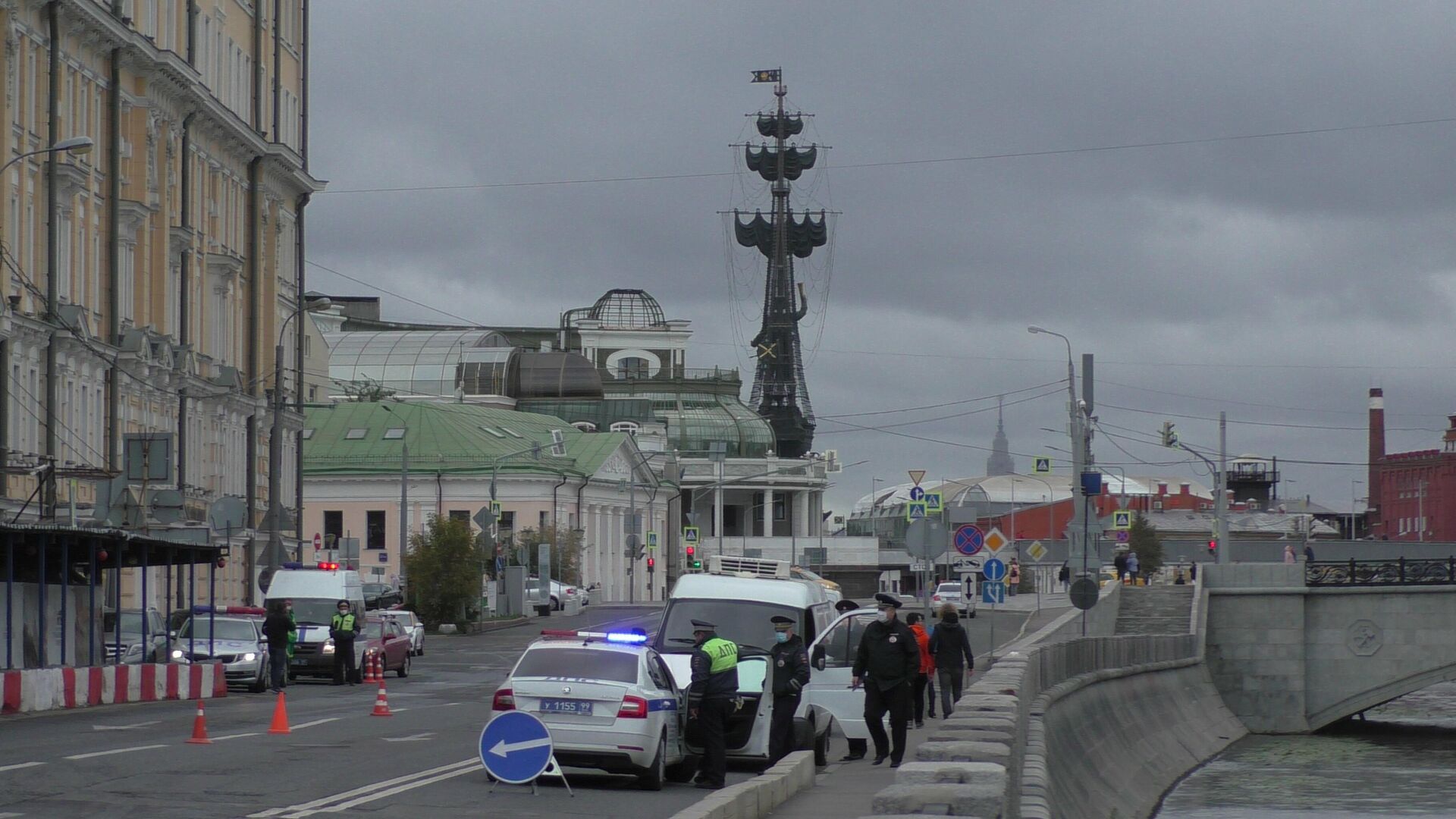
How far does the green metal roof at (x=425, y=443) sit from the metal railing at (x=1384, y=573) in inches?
1957

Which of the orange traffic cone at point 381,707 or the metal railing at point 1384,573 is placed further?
the metal railing at point 1384,573

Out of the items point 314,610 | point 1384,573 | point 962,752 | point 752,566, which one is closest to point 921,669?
point 752,566

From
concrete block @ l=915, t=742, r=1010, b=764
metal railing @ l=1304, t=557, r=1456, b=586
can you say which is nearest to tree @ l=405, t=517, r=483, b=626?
metal railing @ l=1304, t=557, r=1456, b=586

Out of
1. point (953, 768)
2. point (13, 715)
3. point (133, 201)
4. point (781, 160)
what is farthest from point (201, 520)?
point (781, 160)

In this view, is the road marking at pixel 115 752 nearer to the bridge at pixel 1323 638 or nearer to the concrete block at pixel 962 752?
the concrete block at pixel 962 752

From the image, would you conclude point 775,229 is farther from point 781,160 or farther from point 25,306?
point 25,306

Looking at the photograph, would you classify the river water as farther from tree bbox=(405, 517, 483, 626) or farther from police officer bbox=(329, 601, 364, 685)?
tree bbox=(405, 517, 483, 626)

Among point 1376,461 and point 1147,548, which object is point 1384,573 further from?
point 1376,461

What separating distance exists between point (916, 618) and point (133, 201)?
2821 centimetres

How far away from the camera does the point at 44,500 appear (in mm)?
43281

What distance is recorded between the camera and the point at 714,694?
18.9 meters

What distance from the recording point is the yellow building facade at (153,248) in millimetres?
45031

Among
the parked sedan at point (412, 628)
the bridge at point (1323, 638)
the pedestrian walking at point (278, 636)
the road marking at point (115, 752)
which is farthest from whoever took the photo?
the bridge at point (1323, 638)

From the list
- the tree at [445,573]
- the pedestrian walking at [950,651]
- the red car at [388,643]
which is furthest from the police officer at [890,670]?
the tree at [445,573]
